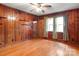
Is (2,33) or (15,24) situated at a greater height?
(15,24)

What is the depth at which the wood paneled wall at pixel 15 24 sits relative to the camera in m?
3.62

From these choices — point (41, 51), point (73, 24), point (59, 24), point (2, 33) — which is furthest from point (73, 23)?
point (2, 33)

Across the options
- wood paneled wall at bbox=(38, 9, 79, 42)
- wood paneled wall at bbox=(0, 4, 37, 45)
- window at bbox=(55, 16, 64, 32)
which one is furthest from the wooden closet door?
wood paneled wall at bbox=(38, 9, 79, 42)

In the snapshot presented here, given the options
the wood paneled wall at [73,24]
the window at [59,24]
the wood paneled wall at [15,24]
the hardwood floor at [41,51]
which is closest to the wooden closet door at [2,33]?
the wood paneled wall at [15,24]

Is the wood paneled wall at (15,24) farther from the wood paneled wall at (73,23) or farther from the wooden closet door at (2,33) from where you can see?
the wood paneled wall at (73,23)

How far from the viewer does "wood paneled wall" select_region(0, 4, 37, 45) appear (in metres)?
3.62

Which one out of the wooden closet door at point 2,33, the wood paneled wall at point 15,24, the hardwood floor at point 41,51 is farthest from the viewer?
the wood paneled wall at point 15,24

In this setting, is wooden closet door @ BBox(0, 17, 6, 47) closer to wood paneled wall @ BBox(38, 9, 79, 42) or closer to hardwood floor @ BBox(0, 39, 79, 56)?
hardwood floor @ BBox(0, 39, 79, 56)

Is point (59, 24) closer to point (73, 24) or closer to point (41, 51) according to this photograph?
point (73, 24)

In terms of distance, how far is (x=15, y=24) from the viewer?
425 cm

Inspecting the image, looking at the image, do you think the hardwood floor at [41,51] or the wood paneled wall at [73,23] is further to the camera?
the wood paneled wall at [73,23]

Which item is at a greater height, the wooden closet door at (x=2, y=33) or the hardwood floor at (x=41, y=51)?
the wooden closet door at (x=2, y=33)

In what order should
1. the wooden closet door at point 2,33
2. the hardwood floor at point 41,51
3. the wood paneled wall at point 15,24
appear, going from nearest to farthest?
the hardwood floor at point 41,51
the wooden closet door at point 2,33
the wood paneled wall at point 15,24

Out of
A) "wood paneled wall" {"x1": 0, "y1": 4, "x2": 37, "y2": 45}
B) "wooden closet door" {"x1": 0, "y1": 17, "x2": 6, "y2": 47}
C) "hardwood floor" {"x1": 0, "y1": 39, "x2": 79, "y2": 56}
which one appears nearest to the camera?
"hardwood floor" {"x1": 0, "y1": 39, "x2": 79, "y2": 56}
